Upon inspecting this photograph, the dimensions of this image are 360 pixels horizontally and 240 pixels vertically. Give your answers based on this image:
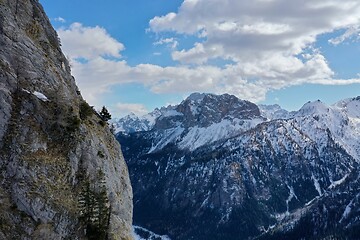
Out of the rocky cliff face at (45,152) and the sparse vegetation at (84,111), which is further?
the sparse vegetation at (84,111)

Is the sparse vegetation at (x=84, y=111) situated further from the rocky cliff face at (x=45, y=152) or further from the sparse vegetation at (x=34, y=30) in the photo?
the sparse vegetation at (x=34, y=30)

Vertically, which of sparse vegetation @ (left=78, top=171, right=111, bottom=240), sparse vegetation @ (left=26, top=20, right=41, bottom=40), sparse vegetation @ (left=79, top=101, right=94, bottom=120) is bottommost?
sparse vegetation @ (left=78, top=171, right=111, bottom=240)

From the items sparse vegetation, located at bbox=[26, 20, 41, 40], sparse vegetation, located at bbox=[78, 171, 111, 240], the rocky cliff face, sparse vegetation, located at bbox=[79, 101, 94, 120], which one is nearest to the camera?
the rocky cliff face

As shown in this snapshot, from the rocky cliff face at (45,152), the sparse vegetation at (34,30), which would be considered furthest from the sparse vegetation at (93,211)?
the sparse vegetation at (34,30)

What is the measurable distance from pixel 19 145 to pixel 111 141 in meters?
28.5

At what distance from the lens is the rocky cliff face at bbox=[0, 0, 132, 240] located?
6569cm

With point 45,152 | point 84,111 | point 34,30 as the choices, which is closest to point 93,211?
point 45,152

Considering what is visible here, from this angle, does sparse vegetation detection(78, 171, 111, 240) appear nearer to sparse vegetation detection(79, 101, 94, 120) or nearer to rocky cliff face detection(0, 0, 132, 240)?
rocky cliff face detection(0, 0, 132, 240)

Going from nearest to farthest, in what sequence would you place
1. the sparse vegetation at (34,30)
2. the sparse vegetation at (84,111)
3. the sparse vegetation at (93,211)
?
the sparse vegetation at (93,211), the sparse vegetation at (34,30), the sparse vegetation at (84,111)

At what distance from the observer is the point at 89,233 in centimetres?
7181

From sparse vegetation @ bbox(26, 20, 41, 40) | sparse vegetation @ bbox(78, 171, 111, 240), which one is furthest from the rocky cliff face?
sparse vegetation @ bbox(26, 20, 41, 40)

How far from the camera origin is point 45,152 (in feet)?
236

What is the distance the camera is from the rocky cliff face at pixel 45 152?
6569 cm

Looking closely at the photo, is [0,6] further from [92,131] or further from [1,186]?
→ [1,186]
